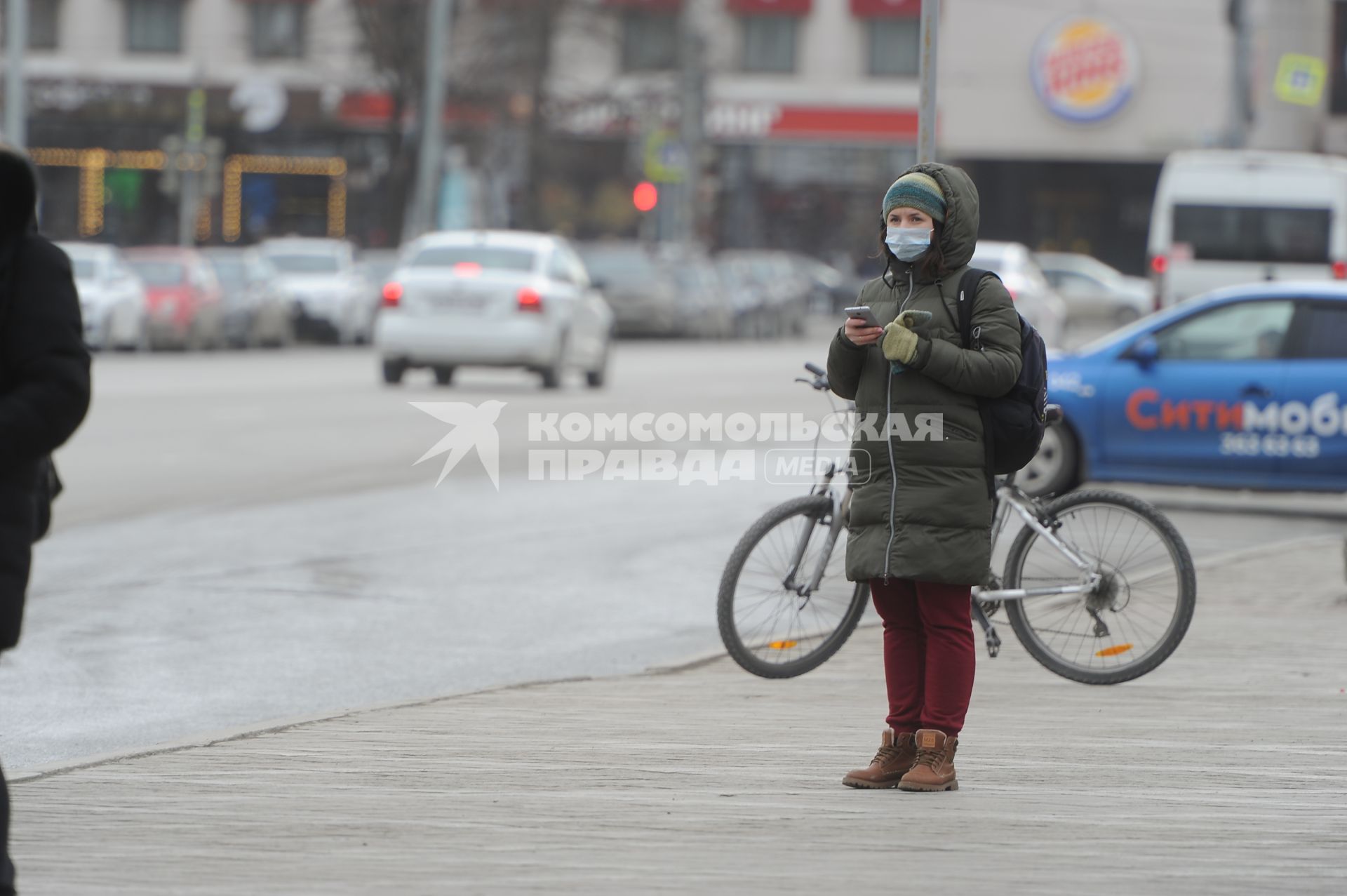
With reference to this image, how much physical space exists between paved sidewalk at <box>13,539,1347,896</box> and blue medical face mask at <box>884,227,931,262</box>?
4.63ft

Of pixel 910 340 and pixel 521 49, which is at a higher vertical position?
pixel 521 49

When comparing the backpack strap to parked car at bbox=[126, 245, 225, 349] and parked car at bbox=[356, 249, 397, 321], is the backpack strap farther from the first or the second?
parked car at bbox=[356, 249, 397, 321]

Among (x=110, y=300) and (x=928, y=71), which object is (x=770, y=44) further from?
(x=928, y=71)

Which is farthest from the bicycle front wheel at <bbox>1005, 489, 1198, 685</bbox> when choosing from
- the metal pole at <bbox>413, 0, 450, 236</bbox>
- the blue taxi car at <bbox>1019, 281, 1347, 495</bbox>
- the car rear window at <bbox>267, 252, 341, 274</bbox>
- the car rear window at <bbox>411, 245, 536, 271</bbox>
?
the metal pole at <bbox>413, 0, 450, 236</bbox>

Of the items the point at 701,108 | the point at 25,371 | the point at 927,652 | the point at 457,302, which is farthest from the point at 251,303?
the point at 25,371

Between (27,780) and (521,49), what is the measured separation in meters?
51.9

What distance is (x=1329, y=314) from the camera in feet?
46.3

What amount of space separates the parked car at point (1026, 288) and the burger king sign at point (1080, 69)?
32.1 metres

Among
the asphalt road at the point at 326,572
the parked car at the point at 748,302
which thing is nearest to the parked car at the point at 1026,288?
the asphalt road at the point at 326,572

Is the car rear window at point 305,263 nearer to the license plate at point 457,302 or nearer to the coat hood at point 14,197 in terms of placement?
the license plate at point 457,302

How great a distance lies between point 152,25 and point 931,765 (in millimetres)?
67146

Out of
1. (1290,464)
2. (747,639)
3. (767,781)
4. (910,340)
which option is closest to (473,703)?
(747,639)

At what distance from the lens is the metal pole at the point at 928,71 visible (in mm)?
9523

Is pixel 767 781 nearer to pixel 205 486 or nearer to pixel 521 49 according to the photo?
pixel 205 486
